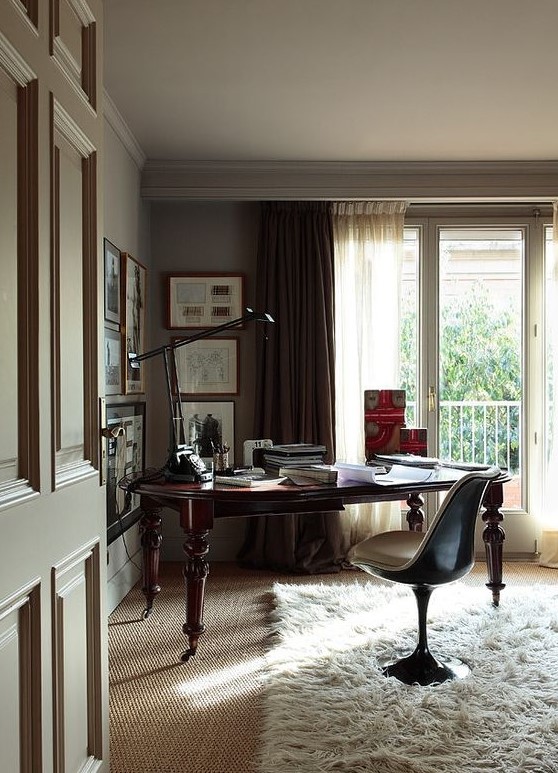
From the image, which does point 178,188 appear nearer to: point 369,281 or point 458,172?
point 369,281

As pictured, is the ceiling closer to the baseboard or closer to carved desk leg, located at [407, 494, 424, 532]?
carved desk leg, located at [407, 494, 424, 532]

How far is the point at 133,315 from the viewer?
4336mm

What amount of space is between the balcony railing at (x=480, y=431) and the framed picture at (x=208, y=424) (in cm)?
119

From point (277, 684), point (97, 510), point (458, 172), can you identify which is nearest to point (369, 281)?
point (458, 172)

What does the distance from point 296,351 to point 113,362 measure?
1.42 m

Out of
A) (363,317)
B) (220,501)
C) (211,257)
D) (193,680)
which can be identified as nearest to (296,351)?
(363,317)

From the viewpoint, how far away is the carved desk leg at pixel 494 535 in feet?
12.6

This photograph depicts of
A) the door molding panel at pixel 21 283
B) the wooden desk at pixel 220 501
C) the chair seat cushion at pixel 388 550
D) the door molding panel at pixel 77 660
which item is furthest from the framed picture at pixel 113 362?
the door molding panel at pixel 21 283

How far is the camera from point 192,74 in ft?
11.3

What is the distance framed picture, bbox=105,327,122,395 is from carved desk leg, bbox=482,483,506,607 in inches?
75.8

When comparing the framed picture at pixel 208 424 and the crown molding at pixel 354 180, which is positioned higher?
the crown molding at pixel 354 180

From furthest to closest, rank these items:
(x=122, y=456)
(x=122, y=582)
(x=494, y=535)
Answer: (x=122, y=582), (x=122, y=456), (x=494, y=535)

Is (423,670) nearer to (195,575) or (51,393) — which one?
(195,575)

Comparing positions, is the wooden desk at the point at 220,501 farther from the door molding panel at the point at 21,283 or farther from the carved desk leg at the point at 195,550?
the door molding panel at the point at 21,283
